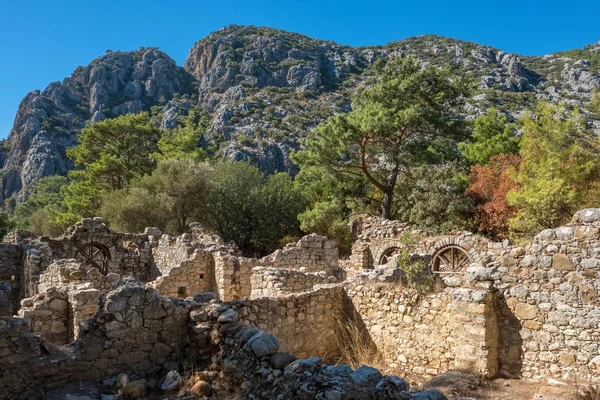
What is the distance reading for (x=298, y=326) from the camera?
24.3 feet

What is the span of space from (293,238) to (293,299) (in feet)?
51.5

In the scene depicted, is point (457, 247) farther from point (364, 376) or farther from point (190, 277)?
point (364, 376)

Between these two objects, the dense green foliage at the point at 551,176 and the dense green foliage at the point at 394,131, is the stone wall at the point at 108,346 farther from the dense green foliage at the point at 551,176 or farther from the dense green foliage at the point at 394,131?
the dense green foliage at the point at 394,131

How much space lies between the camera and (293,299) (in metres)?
7.36

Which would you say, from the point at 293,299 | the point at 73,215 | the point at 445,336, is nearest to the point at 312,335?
the point at 293,299

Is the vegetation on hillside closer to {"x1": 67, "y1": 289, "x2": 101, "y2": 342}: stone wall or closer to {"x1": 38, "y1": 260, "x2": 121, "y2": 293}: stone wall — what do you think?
{"x1": 38, "y1": 260, "x2": 121, "y2": 293}: stone wall

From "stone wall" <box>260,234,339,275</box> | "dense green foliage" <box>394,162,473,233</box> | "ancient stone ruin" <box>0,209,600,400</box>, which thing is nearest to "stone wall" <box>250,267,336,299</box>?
"ancient stone ruin" <box>0,209,600,400</box>

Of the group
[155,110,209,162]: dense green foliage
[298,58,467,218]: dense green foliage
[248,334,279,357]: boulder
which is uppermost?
[155,110,209,162]: dense green foliage

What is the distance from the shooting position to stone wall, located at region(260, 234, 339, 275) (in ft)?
46.4

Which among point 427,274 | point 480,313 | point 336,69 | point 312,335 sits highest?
point 336,69

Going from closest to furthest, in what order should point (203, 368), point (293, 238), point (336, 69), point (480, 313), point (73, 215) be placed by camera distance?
point (203, 368)
point (480, 313)
point (293, 238)
point (73, 215)
point (336, 69)

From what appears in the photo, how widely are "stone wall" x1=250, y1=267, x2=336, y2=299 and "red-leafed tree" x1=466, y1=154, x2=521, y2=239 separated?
36.4 feet

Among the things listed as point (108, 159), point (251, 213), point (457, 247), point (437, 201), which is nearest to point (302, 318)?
point (457, 247)

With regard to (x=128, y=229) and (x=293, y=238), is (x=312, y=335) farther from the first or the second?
(x=128, y=229)
